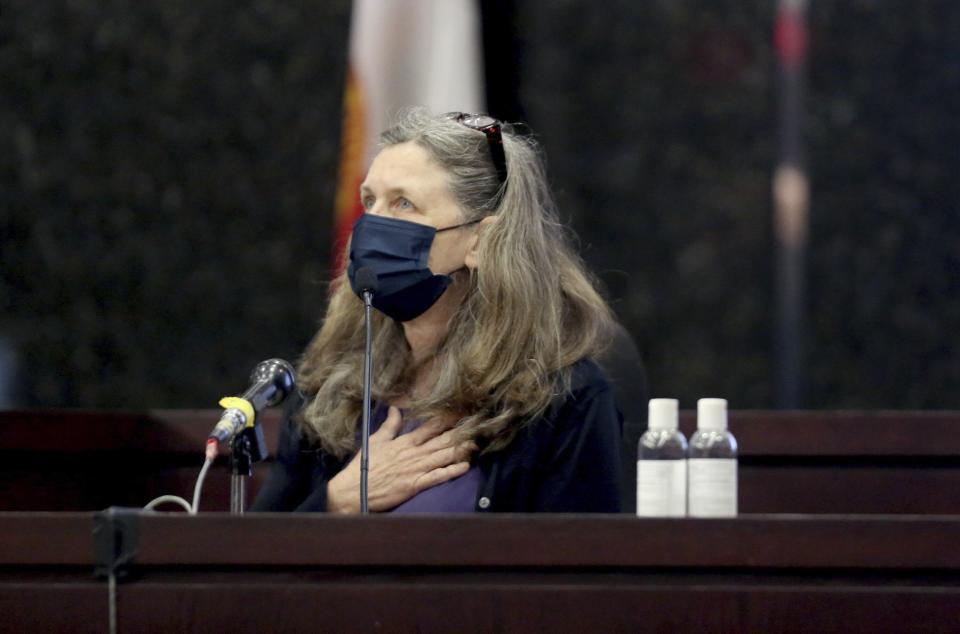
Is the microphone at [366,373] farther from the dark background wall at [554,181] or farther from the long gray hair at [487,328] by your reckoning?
the dark background wall at [554,181]

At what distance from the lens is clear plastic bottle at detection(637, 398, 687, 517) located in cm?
145

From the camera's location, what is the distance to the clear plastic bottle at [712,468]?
143cm

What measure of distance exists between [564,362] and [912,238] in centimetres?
250

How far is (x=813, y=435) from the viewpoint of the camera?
9.04ft

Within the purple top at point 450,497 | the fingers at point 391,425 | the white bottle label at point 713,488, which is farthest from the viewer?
the fingers at point 391,425

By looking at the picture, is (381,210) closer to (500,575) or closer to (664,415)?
(664,415)

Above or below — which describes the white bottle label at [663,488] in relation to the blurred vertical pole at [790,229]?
below

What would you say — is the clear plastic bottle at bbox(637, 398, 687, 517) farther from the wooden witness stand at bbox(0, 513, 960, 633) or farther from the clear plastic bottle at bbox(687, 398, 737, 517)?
the wooden witness stand at bbox(0, 513, 960, 633)

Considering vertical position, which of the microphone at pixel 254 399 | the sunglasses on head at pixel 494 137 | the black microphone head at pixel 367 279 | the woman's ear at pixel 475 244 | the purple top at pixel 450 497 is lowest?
the purple top at pixel 450 497

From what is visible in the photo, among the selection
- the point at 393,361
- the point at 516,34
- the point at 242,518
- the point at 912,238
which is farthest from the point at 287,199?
the point at 242,518

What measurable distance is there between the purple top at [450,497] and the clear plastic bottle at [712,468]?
0.56 m

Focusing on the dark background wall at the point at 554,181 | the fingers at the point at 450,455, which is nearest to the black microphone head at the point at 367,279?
the fingers at the point at 450,455

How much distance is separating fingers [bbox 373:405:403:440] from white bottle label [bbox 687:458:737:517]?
2.34ft

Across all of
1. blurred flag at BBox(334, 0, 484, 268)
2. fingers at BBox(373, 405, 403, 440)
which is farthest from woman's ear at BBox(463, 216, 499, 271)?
blurred flag at BBox(334, 0, 484, 268)
